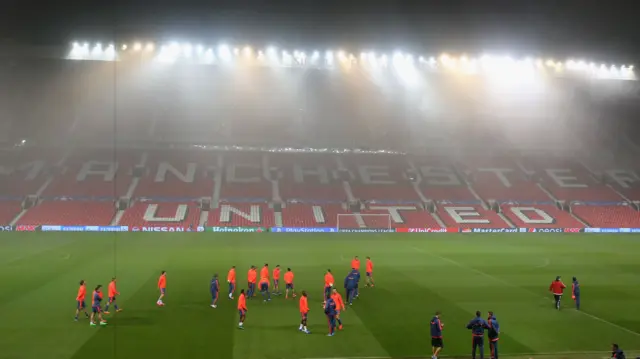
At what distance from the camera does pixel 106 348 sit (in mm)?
13312

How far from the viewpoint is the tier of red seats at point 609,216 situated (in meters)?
50.2

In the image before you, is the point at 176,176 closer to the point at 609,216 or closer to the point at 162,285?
the point at 162,285

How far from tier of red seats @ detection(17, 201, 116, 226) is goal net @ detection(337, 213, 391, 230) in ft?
79.4

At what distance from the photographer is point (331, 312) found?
47.3ft

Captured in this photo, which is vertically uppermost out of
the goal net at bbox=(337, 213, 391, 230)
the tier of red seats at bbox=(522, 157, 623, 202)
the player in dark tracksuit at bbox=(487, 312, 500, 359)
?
the tier of red seats at bbox=(522, 157, 623, 202)

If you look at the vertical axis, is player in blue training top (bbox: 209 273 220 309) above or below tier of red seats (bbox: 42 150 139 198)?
below

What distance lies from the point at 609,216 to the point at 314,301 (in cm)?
4692

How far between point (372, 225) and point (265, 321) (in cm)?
3380

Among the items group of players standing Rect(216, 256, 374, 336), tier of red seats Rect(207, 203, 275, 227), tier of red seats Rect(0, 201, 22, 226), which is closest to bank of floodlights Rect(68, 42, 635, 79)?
tier of red seats Rect(207, 203, 275, 227)

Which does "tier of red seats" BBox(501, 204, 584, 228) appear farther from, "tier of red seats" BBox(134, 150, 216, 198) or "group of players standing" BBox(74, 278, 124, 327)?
"group of players standing" BBox(74, 278, 124, 327)

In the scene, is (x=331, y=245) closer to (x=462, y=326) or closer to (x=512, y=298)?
(x=512, y=298)

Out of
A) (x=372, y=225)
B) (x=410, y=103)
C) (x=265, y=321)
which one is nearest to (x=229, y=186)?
(x=372, y=225)

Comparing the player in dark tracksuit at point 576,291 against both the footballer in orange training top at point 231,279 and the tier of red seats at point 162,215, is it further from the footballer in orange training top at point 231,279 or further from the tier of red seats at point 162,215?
the tier of red seats at point 162,215

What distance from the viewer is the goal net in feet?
160
